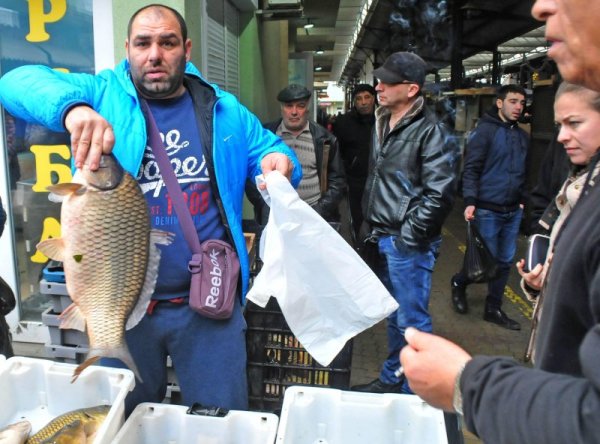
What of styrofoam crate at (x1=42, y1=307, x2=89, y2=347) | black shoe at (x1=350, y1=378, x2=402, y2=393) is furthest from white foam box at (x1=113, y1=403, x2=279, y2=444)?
black shoe at (x1=350, y1=378, x2=402, y2=393)

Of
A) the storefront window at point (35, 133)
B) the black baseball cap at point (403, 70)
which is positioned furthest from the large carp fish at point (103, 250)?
the storefront window at point (35, 133)

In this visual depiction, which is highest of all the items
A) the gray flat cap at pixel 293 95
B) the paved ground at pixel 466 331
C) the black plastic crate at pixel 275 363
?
the gray flat cap at pixel 293 95

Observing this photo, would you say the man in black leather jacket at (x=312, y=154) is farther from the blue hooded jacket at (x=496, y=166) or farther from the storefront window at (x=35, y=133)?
the storefront window at (x=35, y=133)

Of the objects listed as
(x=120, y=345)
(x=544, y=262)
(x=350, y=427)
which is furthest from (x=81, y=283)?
(x=544, y=262)

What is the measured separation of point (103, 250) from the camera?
1562mm

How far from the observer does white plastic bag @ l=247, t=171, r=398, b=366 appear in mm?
1968

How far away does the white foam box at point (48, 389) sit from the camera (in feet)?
6.77

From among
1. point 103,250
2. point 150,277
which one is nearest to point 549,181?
point 150,277

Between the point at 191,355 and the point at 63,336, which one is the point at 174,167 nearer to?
the point at 191,355

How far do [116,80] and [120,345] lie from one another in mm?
1058

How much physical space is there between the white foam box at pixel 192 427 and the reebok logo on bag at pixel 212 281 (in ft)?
1.27

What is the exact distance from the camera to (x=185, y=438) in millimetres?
1989

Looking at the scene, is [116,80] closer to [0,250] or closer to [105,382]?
[105,382]

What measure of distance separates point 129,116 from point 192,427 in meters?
1.18
